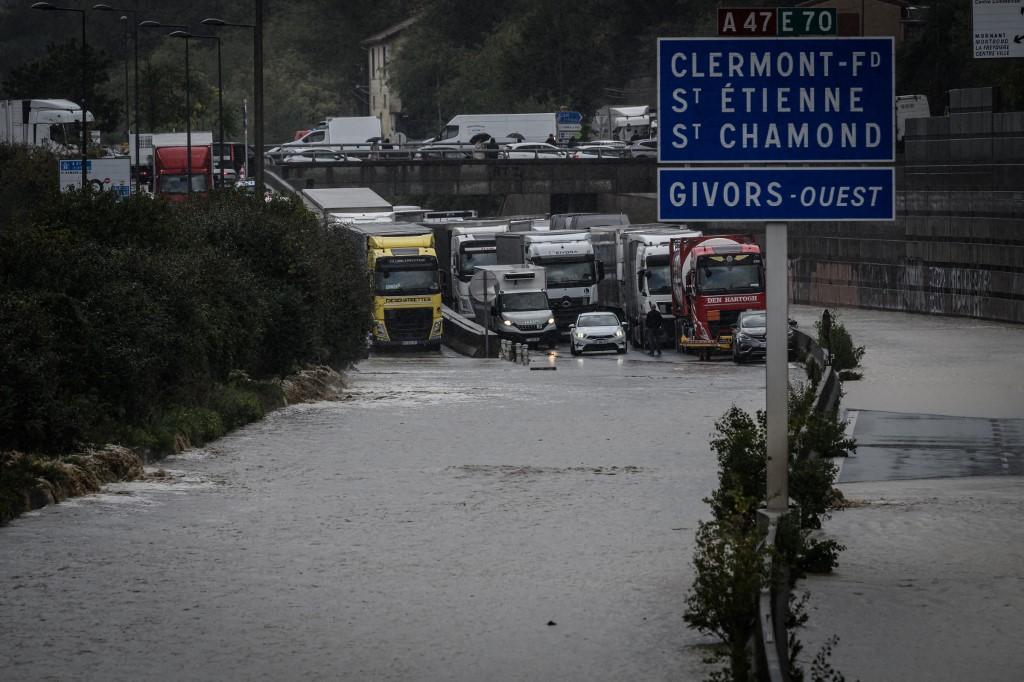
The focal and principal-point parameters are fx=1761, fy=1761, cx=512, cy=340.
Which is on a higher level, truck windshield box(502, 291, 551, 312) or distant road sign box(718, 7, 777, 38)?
distant road sign box(718, 7, 777, 38)

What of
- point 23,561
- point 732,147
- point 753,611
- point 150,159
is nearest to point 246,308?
point 23,561

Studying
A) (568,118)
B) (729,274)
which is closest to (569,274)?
(729,274)

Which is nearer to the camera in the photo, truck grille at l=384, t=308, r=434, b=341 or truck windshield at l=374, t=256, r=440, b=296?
truck windshield at l=374, t=256, r=440, b=296

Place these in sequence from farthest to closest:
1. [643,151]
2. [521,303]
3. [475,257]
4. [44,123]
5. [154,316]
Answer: [643,151] < [44,123] < [475,257] < [521,303] < [154,316]

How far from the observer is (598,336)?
185ft

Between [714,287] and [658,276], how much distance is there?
560 cm

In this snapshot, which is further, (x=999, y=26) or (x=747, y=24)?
(x=999, y=26)

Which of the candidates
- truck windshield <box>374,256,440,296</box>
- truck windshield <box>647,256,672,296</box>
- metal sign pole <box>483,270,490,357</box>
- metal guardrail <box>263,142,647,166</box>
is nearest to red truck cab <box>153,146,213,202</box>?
metal guardrail <box>263,142,647,166</box>

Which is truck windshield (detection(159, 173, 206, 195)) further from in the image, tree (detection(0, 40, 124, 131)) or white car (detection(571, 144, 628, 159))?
tree (detection(0, 40, 124, 131))

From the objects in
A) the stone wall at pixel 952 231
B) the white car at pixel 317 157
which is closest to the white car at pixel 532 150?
the white car at pixel 317 157

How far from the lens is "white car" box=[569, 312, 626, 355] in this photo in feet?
185

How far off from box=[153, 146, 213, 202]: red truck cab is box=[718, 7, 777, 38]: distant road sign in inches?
2361

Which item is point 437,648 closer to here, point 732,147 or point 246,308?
point 732,147

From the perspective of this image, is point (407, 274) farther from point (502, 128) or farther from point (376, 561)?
point (376, 561)
